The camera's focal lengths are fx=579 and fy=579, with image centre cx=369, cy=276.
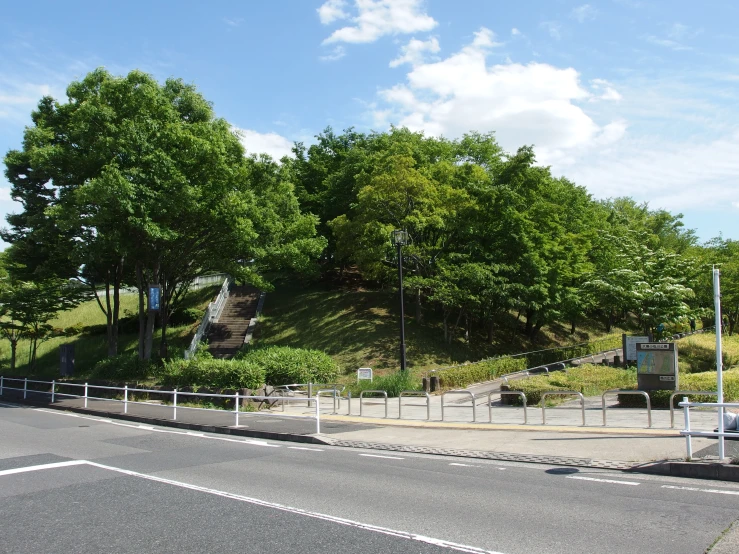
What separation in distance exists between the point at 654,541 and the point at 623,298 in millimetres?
25014

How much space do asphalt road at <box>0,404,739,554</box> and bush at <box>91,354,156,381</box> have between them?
15478 millimetres

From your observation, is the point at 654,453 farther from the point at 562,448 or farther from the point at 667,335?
the point at 667,335

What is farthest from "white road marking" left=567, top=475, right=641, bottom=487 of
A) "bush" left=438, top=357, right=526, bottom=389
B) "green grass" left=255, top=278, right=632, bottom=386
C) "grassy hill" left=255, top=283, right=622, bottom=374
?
"grassy hill" left=255, top=283, right=622, bottom=374

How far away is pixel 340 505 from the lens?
7.23m

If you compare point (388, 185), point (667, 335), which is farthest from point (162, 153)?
point (667, 335)

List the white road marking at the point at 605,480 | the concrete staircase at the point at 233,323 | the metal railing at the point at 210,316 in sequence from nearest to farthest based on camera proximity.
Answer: the white road marking at the point at 605,480 < the metal railing at the point at 210,316 < the concrete staircase at the point at 233,323

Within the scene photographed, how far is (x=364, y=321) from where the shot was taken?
119ft

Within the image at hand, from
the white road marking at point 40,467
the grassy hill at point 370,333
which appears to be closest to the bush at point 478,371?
the grassy hill at point 370,333

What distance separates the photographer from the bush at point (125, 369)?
26.3 meters

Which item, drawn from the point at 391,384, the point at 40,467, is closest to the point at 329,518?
the point at 40,467

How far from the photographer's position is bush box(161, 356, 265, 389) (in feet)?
67.5

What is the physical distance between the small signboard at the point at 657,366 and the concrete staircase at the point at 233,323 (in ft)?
74.8

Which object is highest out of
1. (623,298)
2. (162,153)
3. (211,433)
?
(162,153)

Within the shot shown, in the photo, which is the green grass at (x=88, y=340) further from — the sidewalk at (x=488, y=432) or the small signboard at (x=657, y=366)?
the small signboard at (x=657, y=366)
